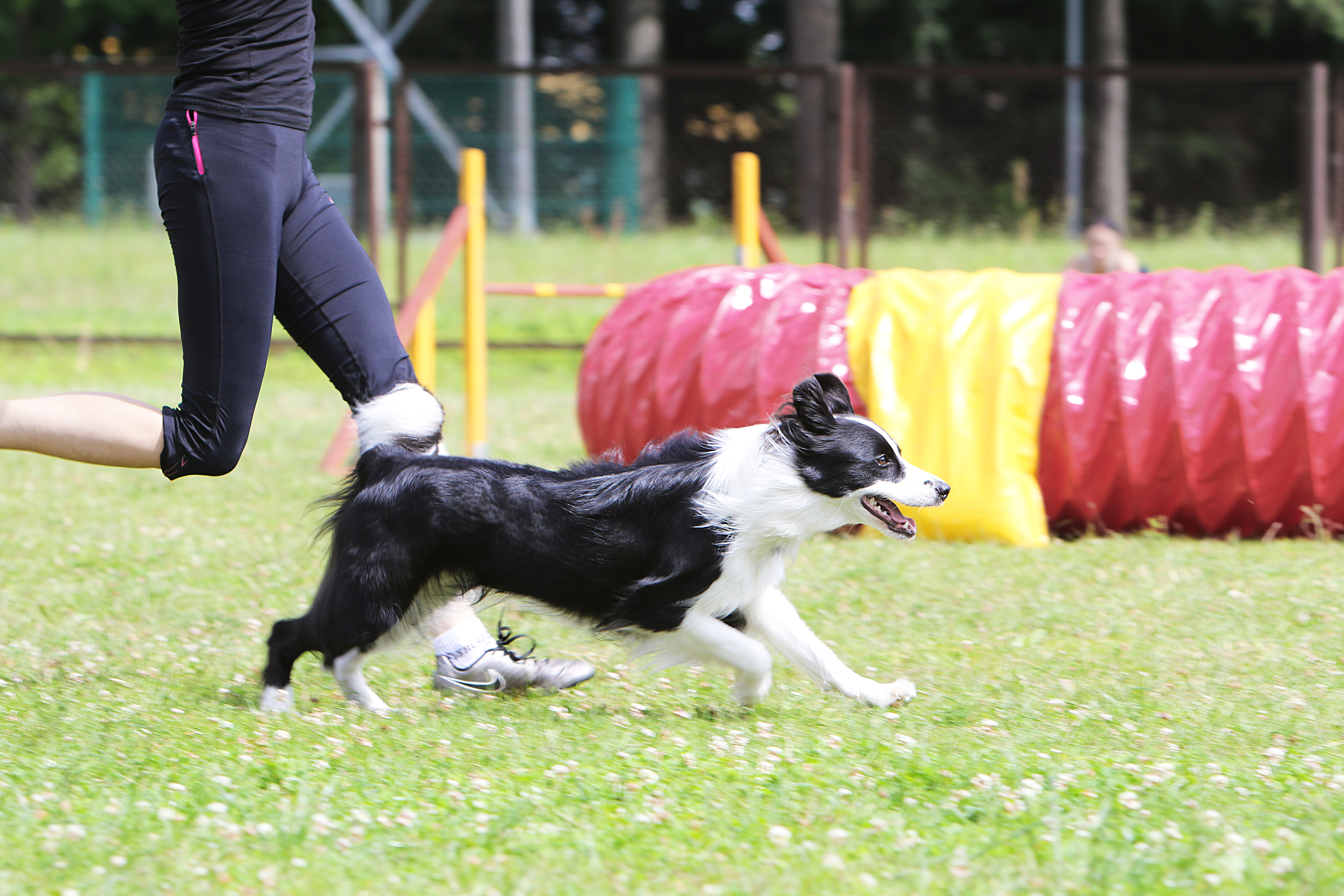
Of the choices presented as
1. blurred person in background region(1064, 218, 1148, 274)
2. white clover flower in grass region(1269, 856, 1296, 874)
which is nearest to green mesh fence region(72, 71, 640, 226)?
blurred person in background region(1064, 218, 1148, 274)

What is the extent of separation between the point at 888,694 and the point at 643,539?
731 mm

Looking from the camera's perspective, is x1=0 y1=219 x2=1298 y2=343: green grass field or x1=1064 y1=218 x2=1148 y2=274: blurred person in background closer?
x1=1064 y1=218 x2=1148 y2=274: blurred person in background

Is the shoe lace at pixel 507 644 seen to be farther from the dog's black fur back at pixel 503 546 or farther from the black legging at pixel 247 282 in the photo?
the black legging at pixel 247 282

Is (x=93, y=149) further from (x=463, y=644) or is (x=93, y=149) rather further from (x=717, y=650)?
(x=717, y=650)

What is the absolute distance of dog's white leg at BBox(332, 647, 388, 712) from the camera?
348cm

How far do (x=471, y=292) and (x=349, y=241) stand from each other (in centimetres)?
426

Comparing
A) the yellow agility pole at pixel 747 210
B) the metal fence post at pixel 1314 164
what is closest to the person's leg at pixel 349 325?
the yellow agility pole at pixel 747 210

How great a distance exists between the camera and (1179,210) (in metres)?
20.1

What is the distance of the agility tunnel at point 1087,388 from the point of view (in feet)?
18.5

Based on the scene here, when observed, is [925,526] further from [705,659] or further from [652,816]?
[652,816]

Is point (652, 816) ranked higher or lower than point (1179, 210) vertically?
lower

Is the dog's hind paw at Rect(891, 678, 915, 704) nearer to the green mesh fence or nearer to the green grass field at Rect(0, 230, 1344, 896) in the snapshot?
the green grass field at Rect(0, 230, 1344, 896)

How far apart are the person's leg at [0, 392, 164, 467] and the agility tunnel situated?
3.05 metres

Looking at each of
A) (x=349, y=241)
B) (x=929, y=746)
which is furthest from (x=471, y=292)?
(x=929, y=746)
